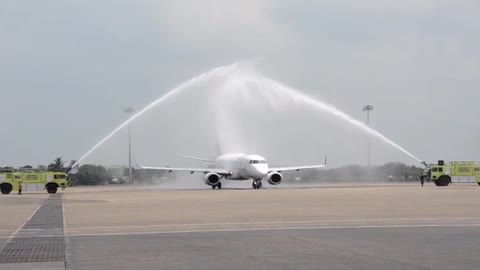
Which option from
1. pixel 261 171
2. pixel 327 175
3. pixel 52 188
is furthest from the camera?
pixel 327 175

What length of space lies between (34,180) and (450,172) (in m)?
41.6

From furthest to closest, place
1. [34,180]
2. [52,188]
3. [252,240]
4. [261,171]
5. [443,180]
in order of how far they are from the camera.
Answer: [261,171]
[443,180]
[52,188]
[34,180]
[252,240]

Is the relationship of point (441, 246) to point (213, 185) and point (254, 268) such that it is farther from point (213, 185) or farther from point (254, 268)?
point (213, 185)

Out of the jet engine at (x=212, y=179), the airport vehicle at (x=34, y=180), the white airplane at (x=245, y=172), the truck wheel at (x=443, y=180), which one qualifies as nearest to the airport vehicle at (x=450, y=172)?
the truck wheel at (x=443, y=180)

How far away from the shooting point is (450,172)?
72875 mm

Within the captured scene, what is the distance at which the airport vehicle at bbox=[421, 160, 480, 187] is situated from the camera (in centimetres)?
7244

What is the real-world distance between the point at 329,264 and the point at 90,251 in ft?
19.9

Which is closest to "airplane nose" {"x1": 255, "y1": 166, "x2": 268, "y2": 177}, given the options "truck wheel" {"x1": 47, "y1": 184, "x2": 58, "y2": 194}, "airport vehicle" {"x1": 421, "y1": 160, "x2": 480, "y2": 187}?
"airport vehicle" {"x1": 421, "y1": 160, "x2": 480, "y2": 187}

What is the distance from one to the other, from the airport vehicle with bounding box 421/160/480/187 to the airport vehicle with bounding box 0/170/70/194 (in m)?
36.9

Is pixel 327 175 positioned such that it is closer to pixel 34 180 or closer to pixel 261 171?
pixel 261 171

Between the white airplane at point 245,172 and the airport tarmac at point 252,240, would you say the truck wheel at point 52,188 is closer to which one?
the white airplane at point 245,172

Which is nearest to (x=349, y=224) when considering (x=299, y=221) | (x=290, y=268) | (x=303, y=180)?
(x=299, y=221)

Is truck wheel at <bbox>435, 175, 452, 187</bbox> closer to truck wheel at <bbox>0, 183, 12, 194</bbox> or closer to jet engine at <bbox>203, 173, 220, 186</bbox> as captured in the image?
jet engine at <bbox>203, 173, 220, 186</bbox>

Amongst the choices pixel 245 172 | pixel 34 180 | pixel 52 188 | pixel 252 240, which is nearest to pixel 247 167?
pixel 245 172
